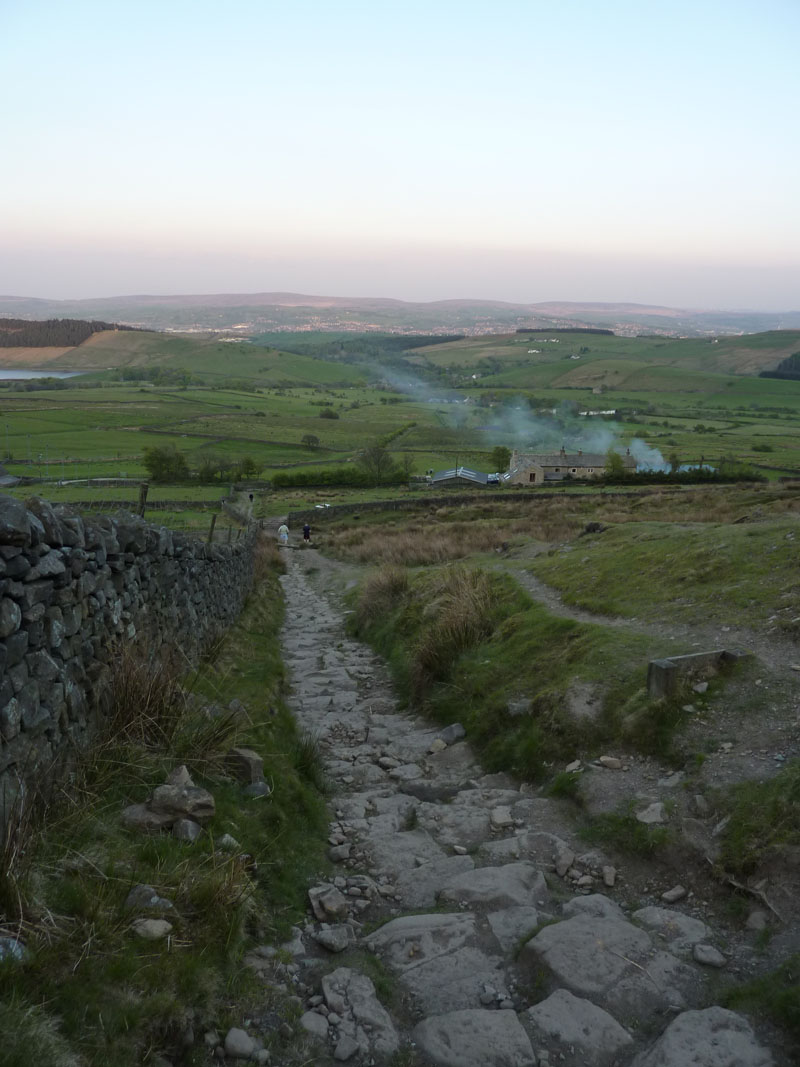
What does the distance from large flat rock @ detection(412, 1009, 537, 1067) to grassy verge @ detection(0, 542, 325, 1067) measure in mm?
1036

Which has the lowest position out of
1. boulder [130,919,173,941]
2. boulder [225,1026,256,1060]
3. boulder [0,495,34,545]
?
boulder [225,1026,256,1060]

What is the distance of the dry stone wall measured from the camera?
5.11m

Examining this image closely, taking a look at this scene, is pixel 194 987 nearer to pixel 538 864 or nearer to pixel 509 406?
pixel 538 864

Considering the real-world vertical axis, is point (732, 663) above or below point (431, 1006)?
above

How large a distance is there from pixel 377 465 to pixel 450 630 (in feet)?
215

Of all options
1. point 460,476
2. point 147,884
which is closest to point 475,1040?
point 147,884

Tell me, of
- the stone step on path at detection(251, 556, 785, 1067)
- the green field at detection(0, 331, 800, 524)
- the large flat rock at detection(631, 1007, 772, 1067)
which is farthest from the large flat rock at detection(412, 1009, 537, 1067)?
the green field at detection(0, 331, 800, 524)

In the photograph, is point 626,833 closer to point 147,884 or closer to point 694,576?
point 147,884

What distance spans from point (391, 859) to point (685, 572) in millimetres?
8066

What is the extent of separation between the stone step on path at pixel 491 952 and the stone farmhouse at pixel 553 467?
7166cm

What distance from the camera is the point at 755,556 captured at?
12.2m

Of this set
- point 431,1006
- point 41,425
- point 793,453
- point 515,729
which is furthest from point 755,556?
point 793,453

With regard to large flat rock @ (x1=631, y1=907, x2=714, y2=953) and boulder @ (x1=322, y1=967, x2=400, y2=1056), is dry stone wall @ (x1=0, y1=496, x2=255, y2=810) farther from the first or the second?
large flat rock @ (x1=631, y1=907, x2=714, y2=953)

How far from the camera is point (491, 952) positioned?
505cm
